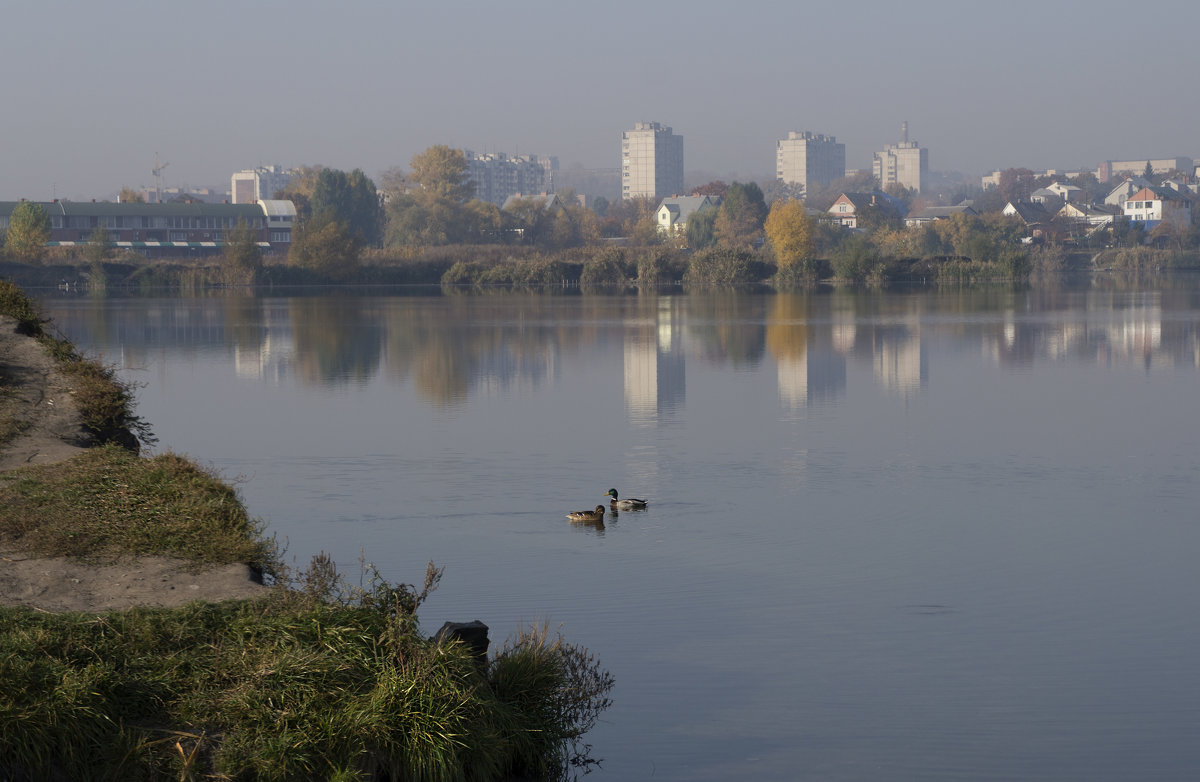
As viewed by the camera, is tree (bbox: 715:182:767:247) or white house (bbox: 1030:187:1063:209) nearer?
tree (bbox: 715:182:767:247)

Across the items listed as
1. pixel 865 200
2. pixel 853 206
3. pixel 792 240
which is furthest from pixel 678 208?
pixel 792 240

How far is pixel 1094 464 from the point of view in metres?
15.0

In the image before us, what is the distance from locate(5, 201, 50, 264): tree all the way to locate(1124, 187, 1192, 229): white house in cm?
10631

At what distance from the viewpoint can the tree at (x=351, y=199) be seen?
113 m

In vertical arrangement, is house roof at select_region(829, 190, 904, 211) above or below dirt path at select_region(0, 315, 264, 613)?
above

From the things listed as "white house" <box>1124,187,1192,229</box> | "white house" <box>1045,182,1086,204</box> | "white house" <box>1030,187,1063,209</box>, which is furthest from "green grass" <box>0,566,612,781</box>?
"white house" <box>1045,182,1086,204</box>

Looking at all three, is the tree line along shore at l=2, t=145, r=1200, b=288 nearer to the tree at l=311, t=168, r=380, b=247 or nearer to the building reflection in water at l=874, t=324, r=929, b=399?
the tree at l=311, t=168, r=380, b=247

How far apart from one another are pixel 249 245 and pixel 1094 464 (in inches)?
2674

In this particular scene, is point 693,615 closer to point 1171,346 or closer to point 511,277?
point 1171,346

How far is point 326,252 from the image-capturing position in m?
77.8

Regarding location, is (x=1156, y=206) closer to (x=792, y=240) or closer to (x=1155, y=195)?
(x=1155, y=195)

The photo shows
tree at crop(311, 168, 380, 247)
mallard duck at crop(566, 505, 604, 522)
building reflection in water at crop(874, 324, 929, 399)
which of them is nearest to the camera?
mallard duck at crop(566, 505, 604, 522)

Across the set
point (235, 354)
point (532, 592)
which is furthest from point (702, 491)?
point (235, 354)

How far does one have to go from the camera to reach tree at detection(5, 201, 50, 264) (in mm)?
78750
